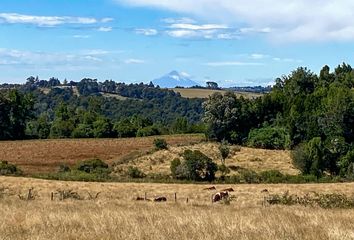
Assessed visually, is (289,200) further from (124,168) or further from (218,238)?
(124,168)

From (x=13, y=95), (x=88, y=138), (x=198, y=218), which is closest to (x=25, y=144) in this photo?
(x=88, y=138)

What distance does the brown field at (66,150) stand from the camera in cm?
7850

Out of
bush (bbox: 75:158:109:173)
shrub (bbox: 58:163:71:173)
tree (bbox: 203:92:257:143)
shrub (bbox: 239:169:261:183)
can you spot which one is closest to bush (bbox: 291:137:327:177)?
shrub (bbox: 239:169:261:183)

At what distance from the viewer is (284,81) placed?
124000 millimetres

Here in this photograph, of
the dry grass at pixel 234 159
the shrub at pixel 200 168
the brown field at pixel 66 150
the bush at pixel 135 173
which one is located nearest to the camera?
the shrub at pixel 200 168

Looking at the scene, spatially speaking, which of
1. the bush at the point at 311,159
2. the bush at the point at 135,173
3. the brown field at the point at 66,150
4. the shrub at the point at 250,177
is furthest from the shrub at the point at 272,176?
the brown field at the point at 66,150

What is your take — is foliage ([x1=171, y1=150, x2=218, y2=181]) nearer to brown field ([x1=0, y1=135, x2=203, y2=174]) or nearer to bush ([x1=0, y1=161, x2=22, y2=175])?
brown field ([x1=0, y1=135, x2=203, y2=174])

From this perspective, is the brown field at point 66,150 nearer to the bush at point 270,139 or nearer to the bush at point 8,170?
the bush at point 8,170

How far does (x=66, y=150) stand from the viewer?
90.9 meters

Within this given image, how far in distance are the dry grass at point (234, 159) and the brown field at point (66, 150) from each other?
431 centimetres

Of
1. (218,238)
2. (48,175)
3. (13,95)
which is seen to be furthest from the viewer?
(13,95)

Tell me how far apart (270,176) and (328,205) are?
4022 cm

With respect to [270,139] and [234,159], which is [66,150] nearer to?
[234,159]

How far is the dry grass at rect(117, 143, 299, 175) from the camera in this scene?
7331cm
